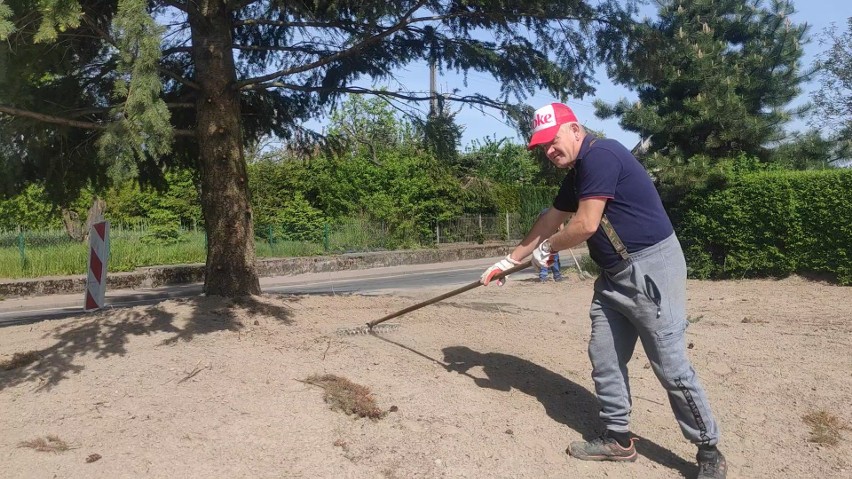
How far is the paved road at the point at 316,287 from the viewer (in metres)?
12.5

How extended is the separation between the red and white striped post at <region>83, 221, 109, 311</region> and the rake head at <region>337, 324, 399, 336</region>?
3.44 m

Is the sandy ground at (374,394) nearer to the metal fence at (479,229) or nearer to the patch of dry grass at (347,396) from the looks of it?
the patch of dry grass at (347,396)

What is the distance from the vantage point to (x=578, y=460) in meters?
3.93

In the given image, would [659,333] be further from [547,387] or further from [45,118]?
[45,118]

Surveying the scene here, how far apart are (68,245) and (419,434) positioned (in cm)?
1538

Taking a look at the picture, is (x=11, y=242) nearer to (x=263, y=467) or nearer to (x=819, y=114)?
(x=263, y=467)

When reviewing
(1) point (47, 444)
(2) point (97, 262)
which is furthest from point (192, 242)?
(1) point (47, 444)

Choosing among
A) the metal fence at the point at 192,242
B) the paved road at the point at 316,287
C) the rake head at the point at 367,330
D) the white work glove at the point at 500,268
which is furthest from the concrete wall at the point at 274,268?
the white work glove at the point at 500,268

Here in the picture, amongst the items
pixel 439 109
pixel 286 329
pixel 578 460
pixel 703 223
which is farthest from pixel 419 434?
pixel 703 223

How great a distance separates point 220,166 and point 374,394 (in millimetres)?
2833

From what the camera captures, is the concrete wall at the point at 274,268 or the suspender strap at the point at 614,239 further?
the concrete wall at the point at 274,268

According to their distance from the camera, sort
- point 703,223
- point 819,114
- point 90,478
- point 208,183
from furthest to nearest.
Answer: point 819,114 → point 703,223 → point 208,183 → point 90,478

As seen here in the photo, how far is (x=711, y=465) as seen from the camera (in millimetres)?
3713

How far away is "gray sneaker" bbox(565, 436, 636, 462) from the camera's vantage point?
12.9 feet
